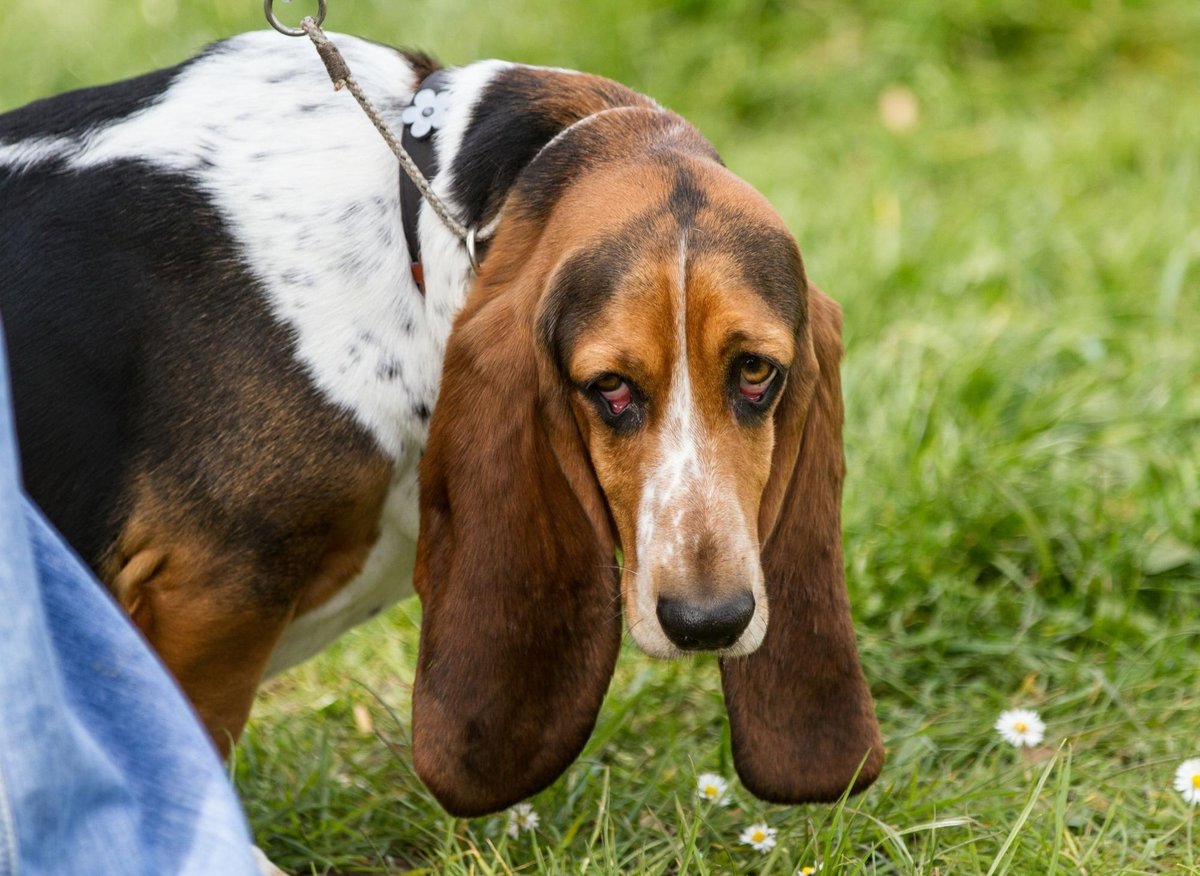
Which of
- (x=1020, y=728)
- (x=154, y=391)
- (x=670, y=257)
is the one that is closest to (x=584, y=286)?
A: (x=670, y=257)

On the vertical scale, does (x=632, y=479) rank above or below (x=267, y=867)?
above

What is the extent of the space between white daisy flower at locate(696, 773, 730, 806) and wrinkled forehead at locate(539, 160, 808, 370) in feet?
3.12

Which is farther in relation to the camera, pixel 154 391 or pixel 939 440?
pixel 939 440

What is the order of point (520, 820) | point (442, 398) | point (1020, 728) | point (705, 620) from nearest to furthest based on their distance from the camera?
point (705, 620), point (442, 398), point (520, 820), point (1020, 728)

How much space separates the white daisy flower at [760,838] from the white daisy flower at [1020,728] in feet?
2.02

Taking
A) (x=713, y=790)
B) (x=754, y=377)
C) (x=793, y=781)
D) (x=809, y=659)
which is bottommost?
(x=713, y=790)

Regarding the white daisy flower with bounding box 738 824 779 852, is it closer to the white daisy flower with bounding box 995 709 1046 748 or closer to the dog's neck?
the white daisy flower with bounding box 995 709 1046 748

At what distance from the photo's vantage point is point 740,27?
22.8 ft

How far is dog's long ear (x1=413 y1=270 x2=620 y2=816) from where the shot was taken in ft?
8.98

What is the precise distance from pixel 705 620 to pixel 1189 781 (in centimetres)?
123

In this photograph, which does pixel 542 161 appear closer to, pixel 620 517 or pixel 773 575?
pixel 620 517

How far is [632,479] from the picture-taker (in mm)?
2656

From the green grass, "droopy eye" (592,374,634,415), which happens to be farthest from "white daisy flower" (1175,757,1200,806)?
"droopy eye" (592,374,634,415)

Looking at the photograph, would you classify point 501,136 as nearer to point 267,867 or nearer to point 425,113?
point 425,113
